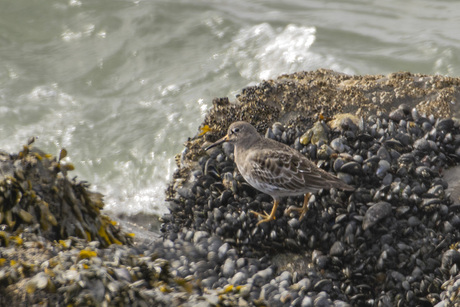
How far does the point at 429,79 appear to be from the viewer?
638 centimetres

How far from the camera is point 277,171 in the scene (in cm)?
523

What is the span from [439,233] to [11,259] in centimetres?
319

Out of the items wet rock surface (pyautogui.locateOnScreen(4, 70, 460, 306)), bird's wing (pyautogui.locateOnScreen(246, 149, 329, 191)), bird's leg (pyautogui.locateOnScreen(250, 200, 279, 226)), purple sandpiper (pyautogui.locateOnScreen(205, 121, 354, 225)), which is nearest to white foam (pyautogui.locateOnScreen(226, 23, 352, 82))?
wet rock surface (pyautogui.locateOnScreen(4, 70, 460, 306))

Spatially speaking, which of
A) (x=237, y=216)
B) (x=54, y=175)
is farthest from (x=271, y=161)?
(x=54, y=175)

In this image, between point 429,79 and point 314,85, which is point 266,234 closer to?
point 314,85

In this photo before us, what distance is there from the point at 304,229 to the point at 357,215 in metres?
0.44

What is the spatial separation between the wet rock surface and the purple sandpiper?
180mm

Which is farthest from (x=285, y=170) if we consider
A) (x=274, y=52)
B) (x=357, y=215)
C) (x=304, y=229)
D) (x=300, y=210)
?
(x=274, y=52)

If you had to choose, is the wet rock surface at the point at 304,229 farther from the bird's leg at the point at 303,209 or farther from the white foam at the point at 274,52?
the white foam at the point at 274,52

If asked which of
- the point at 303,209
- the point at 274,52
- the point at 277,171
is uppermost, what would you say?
the point at 274,52

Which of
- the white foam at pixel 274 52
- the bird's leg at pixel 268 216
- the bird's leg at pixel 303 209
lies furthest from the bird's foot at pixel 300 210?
the white foam at pixel 274 52

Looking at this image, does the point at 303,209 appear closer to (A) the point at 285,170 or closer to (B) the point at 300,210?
(B) the point at 300,210

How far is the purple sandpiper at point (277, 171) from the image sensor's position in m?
5.00

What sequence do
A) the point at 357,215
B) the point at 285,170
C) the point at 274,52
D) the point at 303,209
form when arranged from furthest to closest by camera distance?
1. the point at 274,52
2. the point at 285,170
3. the point at 303,209
4. the point at 357,215
